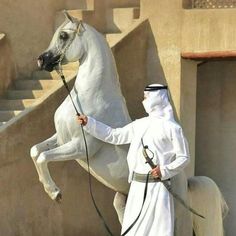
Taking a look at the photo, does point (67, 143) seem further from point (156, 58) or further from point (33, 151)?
point (156, 58)

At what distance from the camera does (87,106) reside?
23.6ft

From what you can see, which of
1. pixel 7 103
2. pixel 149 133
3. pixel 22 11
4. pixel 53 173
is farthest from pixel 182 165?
pixel 22 11

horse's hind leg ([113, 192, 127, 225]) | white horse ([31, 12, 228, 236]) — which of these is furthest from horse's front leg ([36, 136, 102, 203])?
horse's hind leg ([113, 192, 127, 225])

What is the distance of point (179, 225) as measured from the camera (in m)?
6.92

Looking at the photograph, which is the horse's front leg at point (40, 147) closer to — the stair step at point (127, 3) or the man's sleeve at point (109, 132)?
the man's sleeve at point (109, 132)

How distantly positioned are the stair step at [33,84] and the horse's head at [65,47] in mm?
2862

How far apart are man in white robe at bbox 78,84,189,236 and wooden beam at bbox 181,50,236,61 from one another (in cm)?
269

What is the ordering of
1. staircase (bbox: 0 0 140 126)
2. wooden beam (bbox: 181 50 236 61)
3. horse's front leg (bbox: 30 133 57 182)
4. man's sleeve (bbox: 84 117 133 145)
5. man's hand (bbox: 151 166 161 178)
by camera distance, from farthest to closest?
staircase (bbox: 0 0 140 126) → wooden beam (bbox: 181 50 236 61) → horse's front leg (bbox: 30 133 57 182) → man's sleeve (bbox: 84 117 133 145) → man's hand (bbox: 151 166 161 178)

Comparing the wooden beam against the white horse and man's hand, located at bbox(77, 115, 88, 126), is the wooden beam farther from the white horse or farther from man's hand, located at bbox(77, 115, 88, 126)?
man's hand, located at bbox(77, 115, 88, 126)

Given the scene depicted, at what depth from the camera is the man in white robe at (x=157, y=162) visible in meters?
6.23

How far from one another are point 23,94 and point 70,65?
2.35 feet

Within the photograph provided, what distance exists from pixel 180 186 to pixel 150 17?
3149 mm

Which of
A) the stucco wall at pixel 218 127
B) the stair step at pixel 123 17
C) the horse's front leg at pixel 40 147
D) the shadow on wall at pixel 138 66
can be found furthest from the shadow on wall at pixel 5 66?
the horse's front leg at pixel 40 147

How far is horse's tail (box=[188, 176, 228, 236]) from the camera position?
7.52 m
